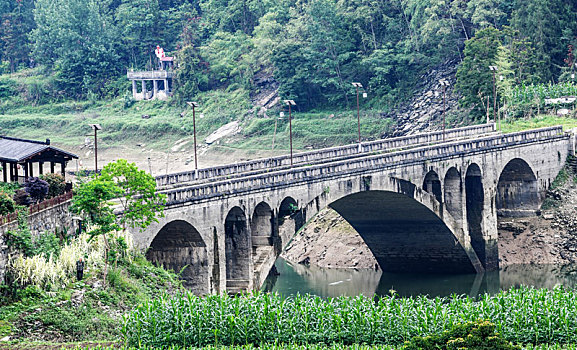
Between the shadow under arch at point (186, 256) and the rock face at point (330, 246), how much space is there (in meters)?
32.6

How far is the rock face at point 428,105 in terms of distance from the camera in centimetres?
12556

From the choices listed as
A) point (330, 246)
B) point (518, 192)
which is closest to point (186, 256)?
point (330, 246)

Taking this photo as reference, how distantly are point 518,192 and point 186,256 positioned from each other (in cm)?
4339

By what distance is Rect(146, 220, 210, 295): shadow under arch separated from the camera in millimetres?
60969

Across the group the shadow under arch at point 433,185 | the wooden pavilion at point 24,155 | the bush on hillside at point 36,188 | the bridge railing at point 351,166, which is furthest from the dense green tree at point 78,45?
the bush on hillside at point 36,188

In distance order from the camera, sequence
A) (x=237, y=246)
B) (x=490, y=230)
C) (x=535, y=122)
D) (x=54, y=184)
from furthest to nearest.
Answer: (x=535, y=122) < (x=490, y=230) < (x=237, y=246) < (x=54, y=184)

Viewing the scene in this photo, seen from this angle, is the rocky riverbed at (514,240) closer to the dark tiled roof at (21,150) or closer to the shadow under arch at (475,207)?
the shadow under arch at (475,207)

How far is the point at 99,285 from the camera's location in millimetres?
50469

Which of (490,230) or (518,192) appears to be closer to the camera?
(490,230)

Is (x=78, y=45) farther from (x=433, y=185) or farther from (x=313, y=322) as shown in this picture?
(x=313, y=322)

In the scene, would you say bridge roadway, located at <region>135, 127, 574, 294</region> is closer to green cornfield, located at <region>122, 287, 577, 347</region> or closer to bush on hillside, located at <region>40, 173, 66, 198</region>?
bush on hillside, located at <region>40, 173, 66, 198</region>

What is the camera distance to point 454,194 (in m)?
84.5

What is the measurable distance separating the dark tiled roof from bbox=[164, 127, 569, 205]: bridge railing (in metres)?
6.63

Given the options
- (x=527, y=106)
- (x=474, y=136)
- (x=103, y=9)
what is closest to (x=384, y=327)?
(x=474, y=136)
